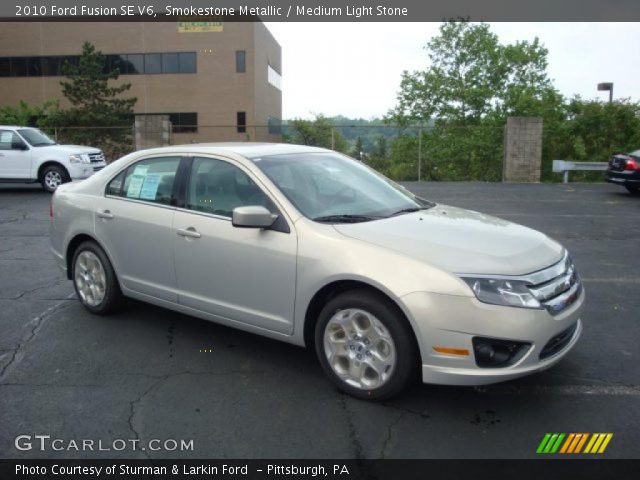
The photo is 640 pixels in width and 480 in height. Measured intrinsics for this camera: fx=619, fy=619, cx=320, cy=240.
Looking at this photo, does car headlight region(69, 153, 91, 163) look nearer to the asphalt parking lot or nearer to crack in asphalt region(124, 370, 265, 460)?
the asphalt parking lot

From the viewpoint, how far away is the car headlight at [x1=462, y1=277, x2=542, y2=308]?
3.46 metres

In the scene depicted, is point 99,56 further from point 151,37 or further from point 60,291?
point 60,291

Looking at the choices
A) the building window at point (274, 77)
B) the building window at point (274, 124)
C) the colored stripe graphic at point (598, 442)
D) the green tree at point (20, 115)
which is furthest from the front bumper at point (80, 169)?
the building window at point (274, 77)

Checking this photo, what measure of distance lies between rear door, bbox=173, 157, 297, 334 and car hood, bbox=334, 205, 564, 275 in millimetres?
524

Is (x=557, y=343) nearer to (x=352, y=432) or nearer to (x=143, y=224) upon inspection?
(x=352, y=432)

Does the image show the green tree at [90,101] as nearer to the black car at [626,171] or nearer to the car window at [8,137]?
the car window at [8,137]

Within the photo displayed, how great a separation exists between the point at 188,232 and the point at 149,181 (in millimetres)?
820

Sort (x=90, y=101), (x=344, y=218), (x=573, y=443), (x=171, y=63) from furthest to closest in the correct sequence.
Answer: (x=171, y=63) → (x=90, y=101) → (x=344, y=218) → (x=573, y=443)

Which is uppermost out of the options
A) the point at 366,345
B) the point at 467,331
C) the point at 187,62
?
the point at 187,62

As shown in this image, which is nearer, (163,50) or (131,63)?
(163,50)

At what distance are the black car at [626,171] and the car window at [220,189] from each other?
525 inches

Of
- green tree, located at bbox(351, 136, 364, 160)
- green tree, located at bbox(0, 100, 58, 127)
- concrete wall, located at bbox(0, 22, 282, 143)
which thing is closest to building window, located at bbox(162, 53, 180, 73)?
concrete wall, located at bbox(0, 22, 282, 143)

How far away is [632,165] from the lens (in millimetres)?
15180
